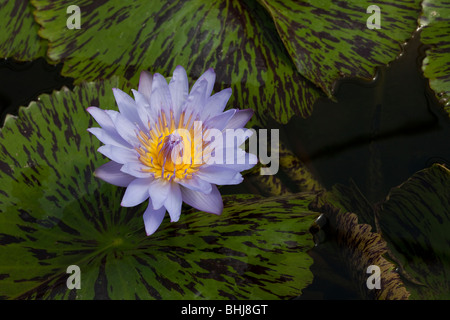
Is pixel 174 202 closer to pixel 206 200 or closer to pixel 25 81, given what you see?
pixel 206 200

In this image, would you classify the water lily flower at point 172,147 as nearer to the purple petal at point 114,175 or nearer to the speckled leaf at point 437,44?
the purple petal at point 114,175

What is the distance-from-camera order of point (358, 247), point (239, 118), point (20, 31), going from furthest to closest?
point (20, 31) < point (358, 247) < point (239, 118)

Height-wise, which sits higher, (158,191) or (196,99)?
(196,99)

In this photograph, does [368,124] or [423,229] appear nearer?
[423,229]

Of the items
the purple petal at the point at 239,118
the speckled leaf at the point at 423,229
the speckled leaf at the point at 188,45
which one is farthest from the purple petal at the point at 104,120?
the speckled leaf at the point at 423,229

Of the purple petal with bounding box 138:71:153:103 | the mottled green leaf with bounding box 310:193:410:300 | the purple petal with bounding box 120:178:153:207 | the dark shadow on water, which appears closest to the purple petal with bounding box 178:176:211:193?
the purple petal with bounding box 120:178:153:207

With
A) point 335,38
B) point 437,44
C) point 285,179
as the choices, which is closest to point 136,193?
point 285,179
